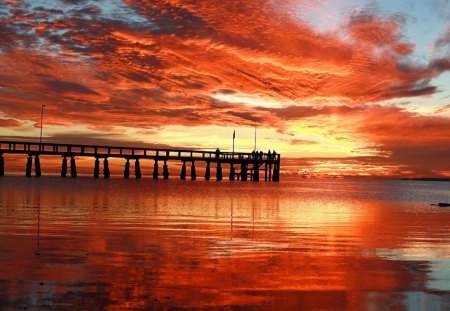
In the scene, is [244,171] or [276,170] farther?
[276,170]

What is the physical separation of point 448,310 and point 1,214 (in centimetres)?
2464

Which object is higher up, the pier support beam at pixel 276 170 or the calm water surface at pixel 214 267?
the pier support beam at pixel 276 170

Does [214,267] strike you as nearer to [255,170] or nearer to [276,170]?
[255,170]

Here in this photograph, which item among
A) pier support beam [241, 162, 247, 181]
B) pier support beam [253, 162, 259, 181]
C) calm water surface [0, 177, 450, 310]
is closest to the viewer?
calm water surface [0, 177, 450, 310]

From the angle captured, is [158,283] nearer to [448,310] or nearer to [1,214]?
[448,310]

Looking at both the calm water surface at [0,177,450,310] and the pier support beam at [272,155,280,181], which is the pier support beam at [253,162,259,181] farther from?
the calm water surface at [0,177,450,310]

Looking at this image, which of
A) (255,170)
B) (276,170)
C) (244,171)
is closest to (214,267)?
(255,170)

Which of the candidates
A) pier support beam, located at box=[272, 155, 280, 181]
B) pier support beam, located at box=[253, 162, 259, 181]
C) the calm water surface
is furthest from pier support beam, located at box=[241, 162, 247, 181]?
the calm water surface

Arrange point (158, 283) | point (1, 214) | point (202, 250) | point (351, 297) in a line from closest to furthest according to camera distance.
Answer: point (351, 297)
point (158, 283)
point (202, 250)
point (1, 214)

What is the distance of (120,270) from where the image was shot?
14.4 metres

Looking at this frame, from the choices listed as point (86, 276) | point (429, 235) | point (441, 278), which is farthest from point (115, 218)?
point (441, 278)

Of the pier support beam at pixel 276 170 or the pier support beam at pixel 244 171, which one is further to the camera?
the pier support beam at pixel 276 170

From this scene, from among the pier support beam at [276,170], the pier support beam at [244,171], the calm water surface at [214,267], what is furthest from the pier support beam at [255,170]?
the calm water surface at [214,267]

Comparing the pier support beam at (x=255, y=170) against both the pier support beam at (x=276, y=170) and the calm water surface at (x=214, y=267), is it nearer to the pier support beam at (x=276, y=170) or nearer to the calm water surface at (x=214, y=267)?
the pier support beam at (x=276, y=170)
